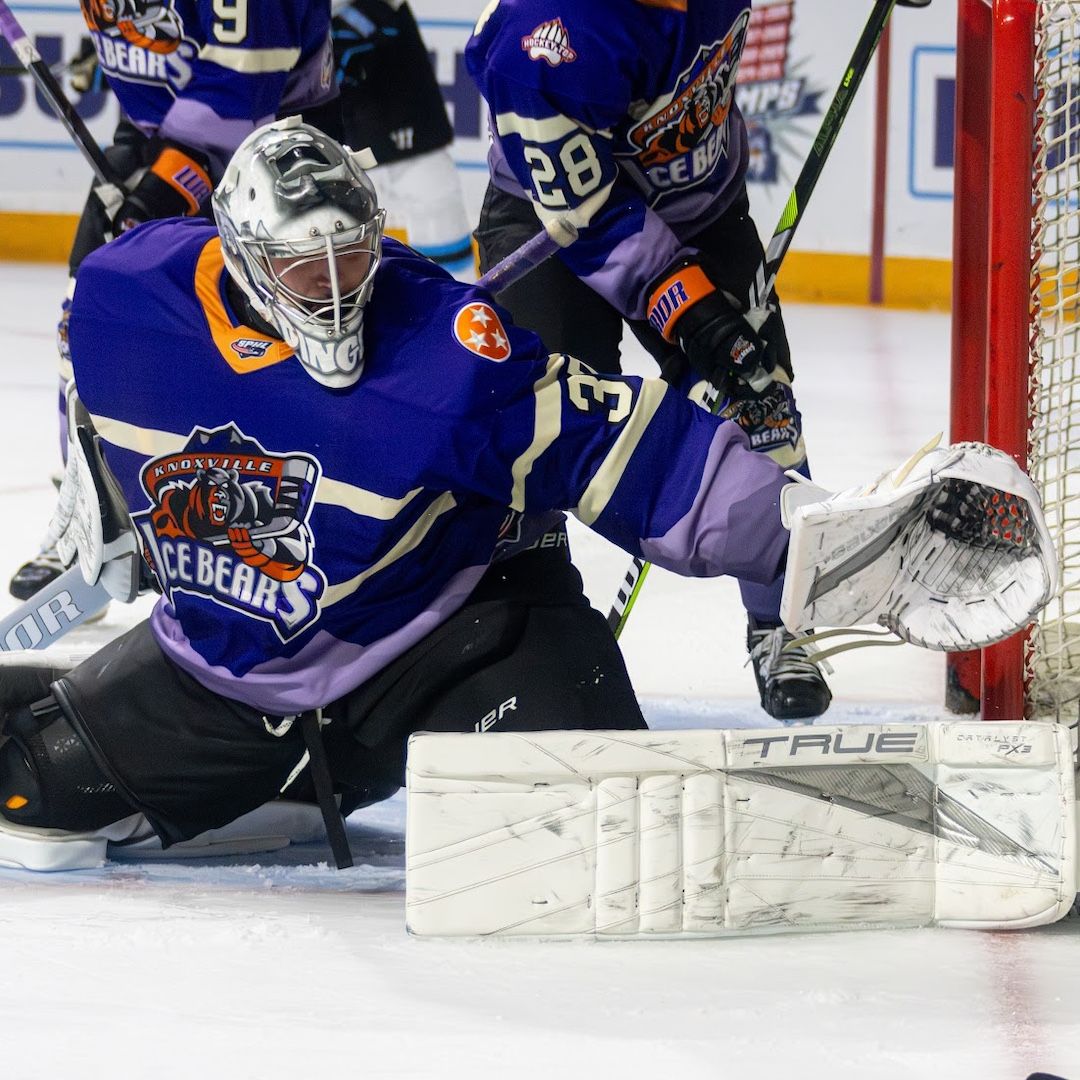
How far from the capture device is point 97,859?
6.55 ft

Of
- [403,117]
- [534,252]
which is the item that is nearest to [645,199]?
[534,252]

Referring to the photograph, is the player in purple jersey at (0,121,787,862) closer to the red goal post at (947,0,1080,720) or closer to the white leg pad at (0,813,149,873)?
the white leg pad at (0,813,149,873)

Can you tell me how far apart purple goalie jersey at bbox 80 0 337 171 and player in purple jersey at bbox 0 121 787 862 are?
3.03 ft

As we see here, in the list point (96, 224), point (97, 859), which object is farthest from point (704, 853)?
point (96, 224)

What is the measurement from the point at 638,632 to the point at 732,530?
4.21 feet

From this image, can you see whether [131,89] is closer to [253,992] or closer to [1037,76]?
[1037,76]

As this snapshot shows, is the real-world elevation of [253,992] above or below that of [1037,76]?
below

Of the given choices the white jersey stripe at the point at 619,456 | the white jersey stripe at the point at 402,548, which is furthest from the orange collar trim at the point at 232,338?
the white jersey stripe at the point at 619,456

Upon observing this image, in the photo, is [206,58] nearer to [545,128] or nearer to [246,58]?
[246,58]

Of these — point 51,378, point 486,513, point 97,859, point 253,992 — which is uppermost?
point 486,513

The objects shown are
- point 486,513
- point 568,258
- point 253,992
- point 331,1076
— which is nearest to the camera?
point 331,1076

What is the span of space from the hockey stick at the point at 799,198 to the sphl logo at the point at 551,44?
0.41 meters

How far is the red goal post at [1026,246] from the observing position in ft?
6.82

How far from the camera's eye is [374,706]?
1.94 m
